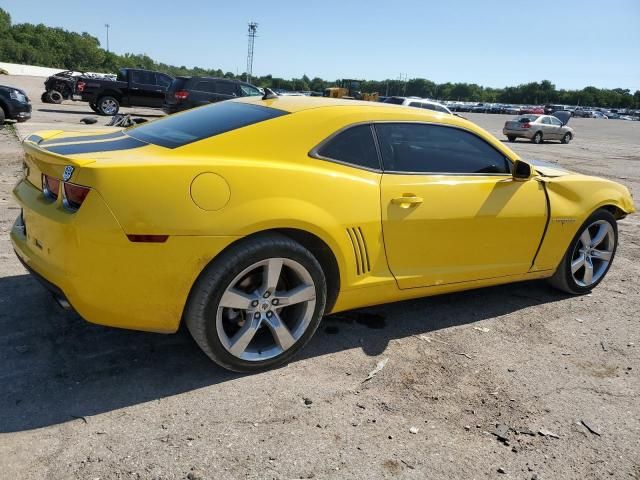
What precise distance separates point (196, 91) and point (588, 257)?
14867 mm

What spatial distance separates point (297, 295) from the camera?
10.0 ft

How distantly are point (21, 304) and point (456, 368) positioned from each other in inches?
114

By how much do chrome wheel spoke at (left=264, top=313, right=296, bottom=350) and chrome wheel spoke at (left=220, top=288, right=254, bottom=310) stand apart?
18 cm

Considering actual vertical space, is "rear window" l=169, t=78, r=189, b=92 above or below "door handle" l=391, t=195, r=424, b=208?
above

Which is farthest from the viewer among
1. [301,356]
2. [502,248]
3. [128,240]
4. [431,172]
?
[502,248]

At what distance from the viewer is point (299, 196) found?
2.95 m

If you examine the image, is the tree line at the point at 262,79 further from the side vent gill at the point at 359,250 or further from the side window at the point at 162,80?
the side vent gill at the point at 359,250

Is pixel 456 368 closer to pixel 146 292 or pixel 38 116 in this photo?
pixel 146 292

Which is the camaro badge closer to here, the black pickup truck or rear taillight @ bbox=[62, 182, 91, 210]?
rear taillight @ bbox=[62, 182, 91, 210]

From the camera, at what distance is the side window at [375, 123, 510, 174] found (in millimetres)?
3477

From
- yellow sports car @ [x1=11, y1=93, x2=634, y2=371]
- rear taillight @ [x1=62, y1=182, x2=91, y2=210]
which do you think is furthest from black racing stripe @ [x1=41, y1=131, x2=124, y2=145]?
rear taillight @ [x1=62, y1=182, x2=91, y2=210]

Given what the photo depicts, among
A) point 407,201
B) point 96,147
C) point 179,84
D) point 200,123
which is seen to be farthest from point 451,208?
point 179,84

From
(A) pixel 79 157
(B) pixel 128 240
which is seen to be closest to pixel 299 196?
(B) pixel 128 240

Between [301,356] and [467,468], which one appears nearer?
[467,468]
